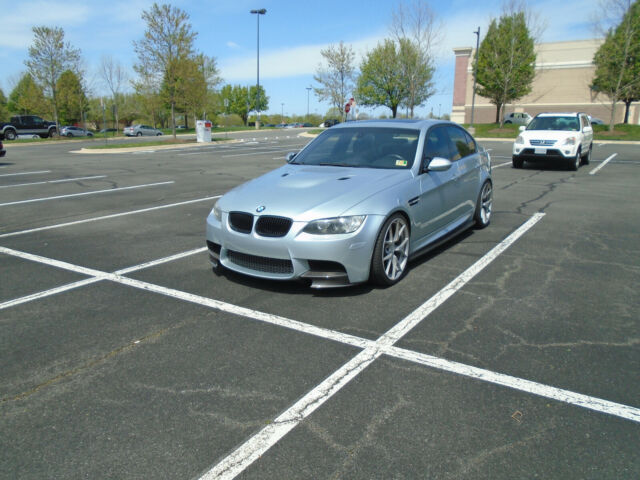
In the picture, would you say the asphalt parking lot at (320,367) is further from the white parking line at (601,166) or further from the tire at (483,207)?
the white parking line at (601,166)

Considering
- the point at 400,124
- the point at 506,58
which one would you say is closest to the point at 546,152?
the point at 400,124

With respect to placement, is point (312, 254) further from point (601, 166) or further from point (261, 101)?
point (261, 101)

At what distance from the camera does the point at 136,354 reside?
3.54 metres

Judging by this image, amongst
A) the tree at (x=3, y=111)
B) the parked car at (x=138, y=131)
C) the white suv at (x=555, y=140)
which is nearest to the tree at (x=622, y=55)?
the white suv at (x=555, y=140)

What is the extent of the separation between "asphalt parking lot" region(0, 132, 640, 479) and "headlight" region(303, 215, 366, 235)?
645 mm

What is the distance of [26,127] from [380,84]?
33.9m

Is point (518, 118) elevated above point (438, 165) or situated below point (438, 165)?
above

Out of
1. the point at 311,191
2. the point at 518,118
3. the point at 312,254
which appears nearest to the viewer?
the point at 312,254

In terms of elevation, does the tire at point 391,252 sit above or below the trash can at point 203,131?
below

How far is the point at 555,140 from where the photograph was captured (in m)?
14.4

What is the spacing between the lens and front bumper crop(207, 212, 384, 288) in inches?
171

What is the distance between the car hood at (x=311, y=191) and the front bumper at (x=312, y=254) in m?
0.21

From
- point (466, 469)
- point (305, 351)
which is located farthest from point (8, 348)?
point (466, 469)

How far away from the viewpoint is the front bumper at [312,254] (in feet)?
14.2
